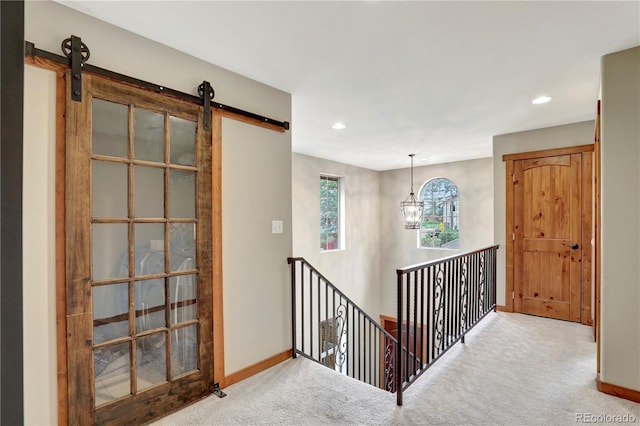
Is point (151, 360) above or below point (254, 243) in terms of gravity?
below

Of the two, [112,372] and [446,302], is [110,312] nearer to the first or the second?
[112,372]

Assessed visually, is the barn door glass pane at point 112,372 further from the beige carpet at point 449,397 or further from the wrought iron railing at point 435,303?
the wrought iron railing at point 435,303

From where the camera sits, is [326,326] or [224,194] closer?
[224,194]

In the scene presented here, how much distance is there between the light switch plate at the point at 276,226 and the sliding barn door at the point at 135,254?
599 millimetres

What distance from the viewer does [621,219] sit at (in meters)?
2.16

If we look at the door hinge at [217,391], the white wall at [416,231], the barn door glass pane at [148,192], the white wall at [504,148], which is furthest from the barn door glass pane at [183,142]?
the white wall at [416,231]

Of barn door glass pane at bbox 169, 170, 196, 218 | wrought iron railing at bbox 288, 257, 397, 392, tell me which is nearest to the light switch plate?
wrought iron railing at bbox 288, 257, 397, 392

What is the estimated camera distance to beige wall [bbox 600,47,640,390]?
2.12 metres

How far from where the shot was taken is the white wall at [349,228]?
5.71 meters

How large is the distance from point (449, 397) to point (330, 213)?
4496 millimetres

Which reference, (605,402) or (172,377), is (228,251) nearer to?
(172,377)

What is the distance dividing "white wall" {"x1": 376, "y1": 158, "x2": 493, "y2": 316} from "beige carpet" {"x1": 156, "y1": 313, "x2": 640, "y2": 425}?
11.0ft

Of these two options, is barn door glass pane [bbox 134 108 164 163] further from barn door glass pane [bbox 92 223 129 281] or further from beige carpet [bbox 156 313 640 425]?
beige carpet [bbox 156 313 640 425]

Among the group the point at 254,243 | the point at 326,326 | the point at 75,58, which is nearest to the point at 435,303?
the point at 326,326
